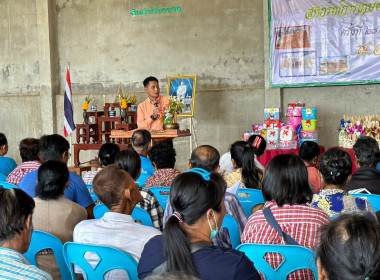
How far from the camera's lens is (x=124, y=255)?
7.29 ft

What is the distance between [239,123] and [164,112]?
2069 millimetres

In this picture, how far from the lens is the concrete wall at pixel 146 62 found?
27.8ft

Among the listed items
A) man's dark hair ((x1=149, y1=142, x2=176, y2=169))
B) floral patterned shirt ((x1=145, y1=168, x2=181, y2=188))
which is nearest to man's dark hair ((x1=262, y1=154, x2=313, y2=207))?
floral patterned shirt ((x1=145, y1=168, x2=181, y2=188))

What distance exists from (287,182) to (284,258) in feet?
1.53

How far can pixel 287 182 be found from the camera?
2.50 metres

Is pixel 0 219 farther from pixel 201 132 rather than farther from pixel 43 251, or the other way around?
pixel 201 132

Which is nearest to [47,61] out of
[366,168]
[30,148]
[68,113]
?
[68,113]

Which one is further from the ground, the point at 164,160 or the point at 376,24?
the point at 376,24

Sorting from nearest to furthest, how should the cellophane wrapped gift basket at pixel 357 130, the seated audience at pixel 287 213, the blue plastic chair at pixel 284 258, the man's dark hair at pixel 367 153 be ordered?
the blue plastic chair at pixel 284 258 → the seated audience at pixel 287 213 → the man's dark hair at pixel 367 153 → the cellophane wrapped gift basket at pixel 357 130

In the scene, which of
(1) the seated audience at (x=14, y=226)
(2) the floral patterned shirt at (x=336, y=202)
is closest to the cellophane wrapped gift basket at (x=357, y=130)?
(2) the floral patterned shirt at (x=336, y=202)

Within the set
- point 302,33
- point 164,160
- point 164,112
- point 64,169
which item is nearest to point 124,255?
point 64,169

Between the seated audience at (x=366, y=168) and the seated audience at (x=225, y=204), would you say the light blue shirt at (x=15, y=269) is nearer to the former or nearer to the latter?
the seated audience at (x=225, y=204)

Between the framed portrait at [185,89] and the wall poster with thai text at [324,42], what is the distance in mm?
1256

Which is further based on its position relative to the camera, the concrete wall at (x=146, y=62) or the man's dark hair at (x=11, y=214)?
the concrete wall at (x=146, y=62)
